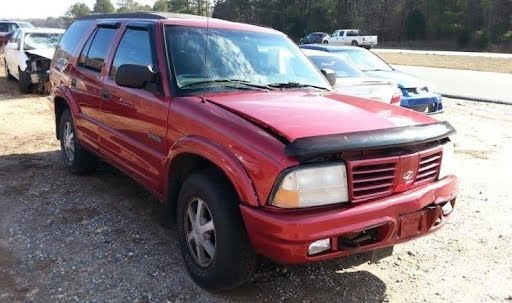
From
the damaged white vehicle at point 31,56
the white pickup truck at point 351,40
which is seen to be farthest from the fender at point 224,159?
the white pickup truck at point 351,40

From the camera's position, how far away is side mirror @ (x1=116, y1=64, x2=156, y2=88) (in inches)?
150

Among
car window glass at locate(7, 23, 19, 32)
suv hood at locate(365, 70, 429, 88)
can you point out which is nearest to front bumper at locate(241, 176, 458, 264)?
suv hood at locate(365, 70, 429, 88)

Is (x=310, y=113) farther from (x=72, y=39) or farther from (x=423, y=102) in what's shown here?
(x=423, y=102)

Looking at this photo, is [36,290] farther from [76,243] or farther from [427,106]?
[427,106]

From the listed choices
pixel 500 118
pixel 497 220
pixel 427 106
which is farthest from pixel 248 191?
pixel 500 118

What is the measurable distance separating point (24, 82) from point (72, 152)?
7.75 metres

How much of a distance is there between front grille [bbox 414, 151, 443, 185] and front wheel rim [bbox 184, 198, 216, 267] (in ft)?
4.64

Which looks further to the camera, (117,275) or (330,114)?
(117,275)

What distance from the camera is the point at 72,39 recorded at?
6133 millimetres

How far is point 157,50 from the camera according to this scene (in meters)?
4.04

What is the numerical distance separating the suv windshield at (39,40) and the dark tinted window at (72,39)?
25.4 feet

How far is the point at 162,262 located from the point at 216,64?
1621mm

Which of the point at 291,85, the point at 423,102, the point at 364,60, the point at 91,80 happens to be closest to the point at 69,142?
the point at 91,80

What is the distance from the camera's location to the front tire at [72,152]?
597 centimetres
